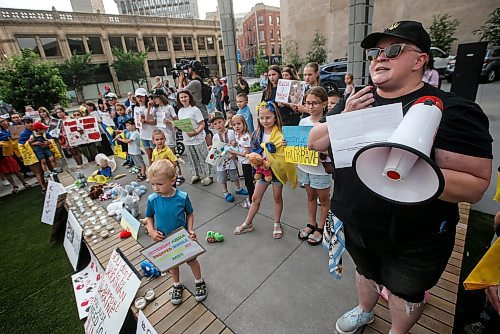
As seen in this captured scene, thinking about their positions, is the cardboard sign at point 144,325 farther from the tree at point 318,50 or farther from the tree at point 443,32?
the tree at point 318,50

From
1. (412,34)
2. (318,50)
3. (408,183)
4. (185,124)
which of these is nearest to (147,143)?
(185,124)

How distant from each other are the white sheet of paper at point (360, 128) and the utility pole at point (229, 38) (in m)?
5.19

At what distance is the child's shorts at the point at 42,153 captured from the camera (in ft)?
19.2

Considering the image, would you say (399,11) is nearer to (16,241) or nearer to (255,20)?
(16,241)

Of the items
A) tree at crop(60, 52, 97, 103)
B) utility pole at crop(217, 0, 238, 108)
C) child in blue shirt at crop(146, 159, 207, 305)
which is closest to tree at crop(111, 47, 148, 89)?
tree at crop(60, 52, 97, 103)

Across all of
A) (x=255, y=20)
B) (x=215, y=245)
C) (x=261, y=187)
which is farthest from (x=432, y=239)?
(x=255, y=20)

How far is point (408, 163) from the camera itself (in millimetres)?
867

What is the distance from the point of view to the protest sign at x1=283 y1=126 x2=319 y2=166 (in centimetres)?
260

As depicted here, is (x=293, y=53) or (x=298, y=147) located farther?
(x=293, y=53)

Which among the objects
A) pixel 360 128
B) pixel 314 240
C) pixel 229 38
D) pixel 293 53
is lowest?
pixel 314 240

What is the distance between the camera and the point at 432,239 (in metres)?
1.20

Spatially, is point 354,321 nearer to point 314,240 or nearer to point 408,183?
point 314,240

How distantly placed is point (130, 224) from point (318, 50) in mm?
26894

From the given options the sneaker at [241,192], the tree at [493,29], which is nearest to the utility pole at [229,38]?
the sneaker at [241,192]
